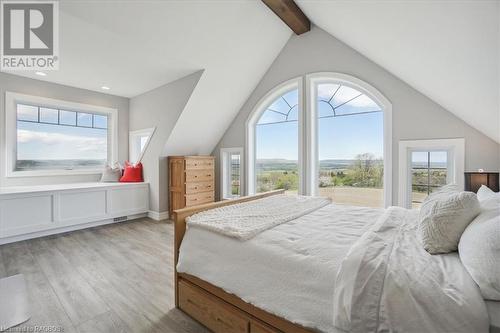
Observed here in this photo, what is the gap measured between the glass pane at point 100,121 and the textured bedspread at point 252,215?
4.11 m

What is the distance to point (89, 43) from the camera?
9.22 feet

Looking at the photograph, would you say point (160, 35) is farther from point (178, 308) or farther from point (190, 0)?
point (178, 308)

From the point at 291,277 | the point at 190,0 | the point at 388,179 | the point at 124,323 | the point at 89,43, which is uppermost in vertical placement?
the point at 190,0

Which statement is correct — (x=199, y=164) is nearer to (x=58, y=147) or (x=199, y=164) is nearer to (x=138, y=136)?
(x=138, y=136)

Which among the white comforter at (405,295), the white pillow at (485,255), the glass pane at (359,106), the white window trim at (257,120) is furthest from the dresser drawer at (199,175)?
the white pillow at (485,255)

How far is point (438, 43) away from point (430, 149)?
5.26ft

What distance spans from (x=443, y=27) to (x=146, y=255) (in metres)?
3.41

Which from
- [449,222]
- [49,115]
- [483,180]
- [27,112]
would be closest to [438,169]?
[483,180]

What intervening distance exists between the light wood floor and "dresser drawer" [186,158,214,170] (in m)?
1.24

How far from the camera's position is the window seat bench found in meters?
3.09

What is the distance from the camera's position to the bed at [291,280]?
90cm

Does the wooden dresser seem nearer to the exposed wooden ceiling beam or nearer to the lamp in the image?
the exposed wooden ceiling beam

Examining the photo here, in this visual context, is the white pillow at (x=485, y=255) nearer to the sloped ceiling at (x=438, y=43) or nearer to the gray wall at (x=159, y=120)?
the sloped ceiling at (x=438, y=43)

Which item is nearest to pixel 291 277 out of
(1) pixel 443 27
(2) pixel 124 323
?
(2) pixel 124 323
